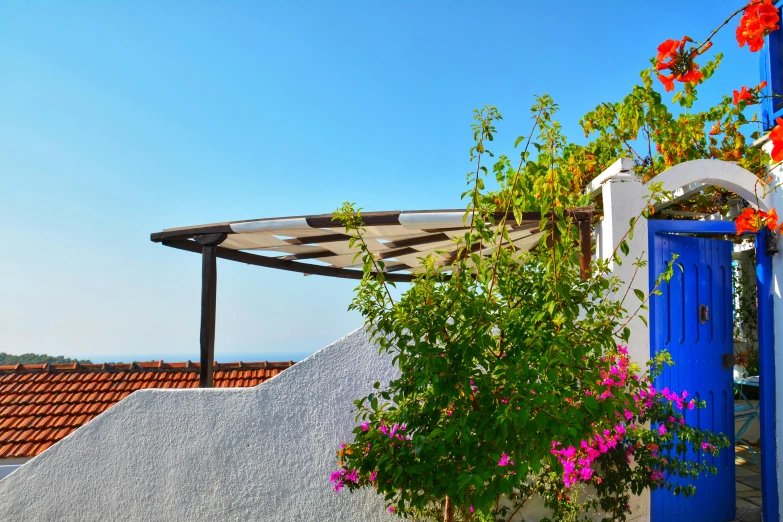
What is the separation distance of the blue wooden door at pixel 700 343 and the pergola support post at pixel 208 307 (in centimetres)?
475

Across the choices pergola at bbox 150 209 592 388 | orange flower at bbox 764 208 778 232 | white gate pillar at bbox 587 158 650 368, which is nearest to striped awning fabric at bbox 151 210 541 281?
pergola at bbox 150 209 592 388

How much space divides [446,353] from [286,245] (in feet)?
14.9

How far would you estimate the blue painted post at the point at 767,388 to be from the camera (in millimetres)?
6543

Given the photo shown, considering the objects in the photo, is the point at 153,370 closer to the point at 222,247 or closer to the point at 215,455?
the point at 222,247

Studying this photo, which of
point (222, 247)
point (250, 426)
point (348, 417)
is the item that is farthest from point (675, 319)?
point (222, 247)

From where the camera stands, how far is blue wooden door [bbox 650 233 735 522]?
635cm

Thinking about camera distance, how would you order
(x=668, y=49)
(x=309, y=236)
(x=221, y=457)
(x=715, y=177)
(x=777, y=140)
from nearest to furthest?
1. (x=777, y=140)
2. (x=668, y=49)
3. (x=221, y=457)
4. (x=715, y=177)
5. (x=309, y=236)

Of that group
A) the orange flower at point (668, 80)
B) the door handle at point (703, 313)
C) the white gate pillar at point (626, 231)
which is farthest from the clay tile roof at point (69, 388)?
the orange flower at point (668, 80)

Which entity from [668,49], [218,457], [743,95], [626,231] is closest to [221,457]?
[218,457]

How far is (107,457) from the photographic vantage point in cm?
587

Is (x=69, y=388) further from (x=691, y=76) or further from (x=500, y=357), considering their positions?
(x=691, y=76)

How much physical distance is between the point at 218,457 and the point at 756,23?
5446mm

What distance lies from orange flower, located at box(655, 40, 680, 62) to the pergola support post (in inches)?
198

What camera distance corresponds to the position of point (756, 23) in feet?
10.3
